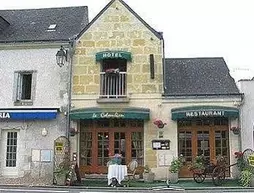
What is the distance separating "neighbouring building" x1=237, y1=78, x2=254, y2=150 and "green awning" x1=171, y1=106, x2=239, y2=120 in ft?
1.70

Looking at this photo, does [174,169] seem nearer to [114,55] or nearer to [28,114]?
[114,55]

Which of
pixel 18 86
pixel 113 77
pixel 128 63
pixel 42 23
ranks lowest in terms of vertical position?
pixel 18 86

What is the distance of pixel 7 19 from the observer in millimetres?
22594

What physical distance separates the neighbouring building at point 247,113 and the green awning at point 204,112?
1.70 feet

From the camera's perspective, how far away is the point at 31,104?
19.2 m

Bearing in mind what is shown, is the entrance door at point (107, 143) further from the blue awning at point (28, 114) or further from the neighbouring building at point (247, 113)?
the neighbouring building at point (247, 113)

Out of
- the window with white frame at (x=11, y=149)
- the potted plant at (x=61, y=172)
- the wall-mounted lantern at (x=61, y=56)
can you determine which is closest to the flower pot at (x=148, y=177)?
the potted plant at (x=61, y=172)

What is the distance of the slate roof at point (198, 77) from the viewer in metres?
18.8

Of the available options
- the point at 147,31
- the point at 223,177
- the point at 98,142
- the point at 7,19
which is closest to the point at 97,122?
the point at 98,142

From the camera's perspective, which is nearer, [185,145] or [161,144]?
[161,144]

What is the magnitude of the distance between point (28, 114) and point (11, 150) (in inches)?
83.2

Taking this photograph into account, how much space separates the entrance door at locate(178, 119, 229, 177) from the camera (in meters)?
18.5

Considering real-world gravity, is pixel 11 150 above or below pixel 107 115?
below

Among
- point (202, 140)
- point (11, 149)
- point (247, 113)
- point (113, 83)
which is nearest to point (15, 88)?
point (11, 149)
